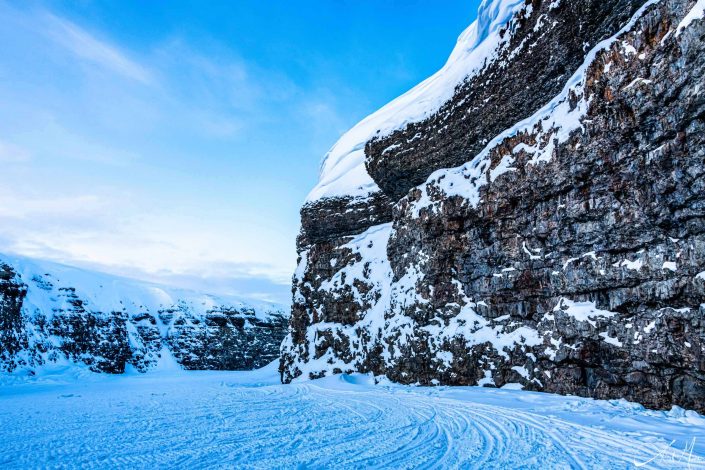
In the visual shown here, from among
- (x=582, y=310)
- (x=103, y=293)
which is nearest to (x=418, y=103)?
(x=582, y=310)

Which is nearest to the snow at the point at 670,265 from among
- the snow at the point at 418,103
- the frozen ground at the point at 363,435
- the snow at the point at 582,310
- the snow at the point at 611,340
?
the snow at the point at 582,310

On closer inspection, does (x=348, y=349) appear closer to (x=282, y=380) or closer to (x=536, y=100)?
(x=282, y=380)

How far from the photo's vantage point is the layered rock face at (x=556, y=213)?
28.7 feet

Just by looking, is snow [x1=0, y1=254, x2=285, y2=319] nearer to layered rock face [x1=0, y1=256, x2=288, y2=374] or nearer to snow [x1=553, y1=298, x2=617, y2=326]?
layered rock face [x1=0, y1=256, x2=288, y2=374]

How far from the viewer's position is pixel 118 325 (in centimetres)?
3900

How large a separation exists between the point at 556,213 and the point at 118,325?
40.5m

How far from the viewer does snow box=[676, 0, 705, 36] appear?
8.15 meters

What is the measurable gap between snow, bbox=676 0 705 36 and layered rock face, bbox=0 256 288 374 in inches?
1362

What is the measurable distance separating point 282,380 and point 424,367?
12589 mm

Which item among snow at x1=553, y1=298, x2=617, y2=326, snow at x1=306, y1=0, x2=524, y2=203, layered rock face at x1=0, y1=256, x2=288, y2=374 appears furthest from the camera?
layered rock face at x1=0, y1=256, x2=288, y2=374

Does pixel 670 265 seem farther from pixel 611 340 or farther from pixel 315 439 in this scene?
pixel 315 439

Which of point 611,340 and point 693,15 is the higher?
point 693,15

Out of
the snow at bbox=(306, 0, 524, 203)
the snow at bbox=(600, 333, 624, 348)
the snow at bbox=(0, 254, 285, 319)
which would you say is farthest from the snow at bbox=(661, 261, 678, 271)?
the snow at bbox=(0, 254, 285, 319)

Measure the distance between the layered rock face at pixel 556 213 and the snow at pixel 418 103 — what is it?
0.52ft
